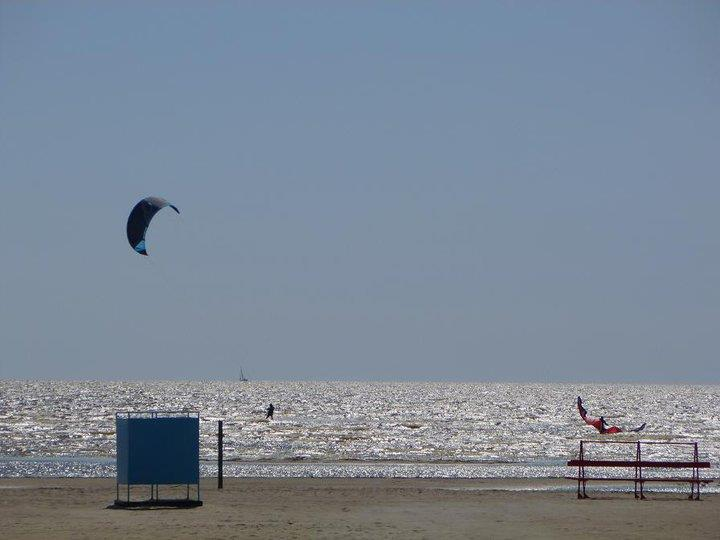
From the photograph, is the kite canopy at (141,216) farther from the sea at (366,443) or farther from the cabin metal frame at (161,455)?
the sea at (366,443)

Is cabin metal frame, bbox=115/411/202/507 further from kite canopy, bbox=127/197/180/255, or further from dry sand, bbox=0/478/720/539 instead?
kite canopy, bbox=127/197/180/255

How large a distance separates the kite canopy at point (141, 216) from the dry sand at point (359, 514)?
4.87 m

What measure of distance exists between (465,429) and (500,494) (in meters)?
37.3

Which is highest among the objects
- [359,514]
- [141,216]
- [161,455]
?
[141,216]

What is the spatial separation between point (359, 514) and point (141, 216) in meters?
7.05

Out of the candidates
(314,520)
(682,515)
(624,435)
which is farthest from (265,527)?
(624,435)

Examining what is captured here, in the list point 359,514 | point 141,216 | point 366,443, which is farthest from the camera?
point 366,443

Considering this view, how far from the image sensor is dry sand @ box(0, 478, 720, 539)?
16.2 m

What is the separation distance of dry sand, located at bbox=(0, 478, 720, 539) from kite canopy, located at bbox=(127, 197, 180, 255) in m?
4.87

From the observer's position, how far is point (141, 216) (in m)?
21.6

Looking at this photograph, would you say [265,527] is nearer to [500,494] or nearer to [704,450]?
[500,494]

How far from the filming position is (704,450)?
45406 mm

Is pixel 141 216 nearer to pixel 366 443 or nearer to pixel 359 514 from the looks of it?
pixel 359 514

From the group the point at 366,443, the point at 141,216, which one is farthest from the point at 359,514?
the point at 366,443
